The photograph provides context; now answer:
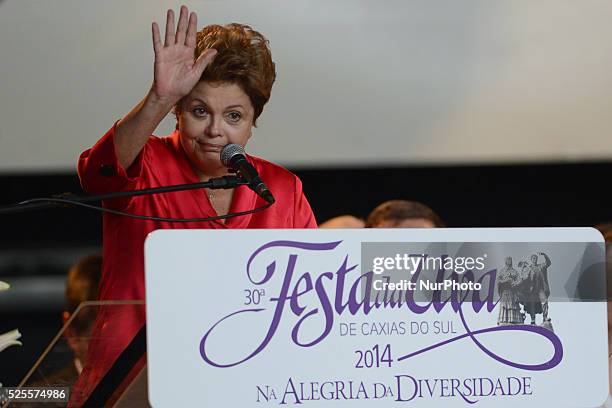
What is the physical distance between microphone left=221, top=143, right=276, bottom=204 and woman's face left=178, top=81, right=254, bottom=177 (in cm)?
44

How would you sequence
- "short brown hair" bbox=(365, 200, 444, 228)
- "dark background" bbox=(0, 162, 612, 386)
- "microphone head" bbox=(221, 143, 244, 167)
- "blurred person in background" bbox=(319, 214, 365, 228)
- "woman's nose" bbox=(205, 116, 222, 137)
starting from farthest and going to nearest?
"dark background" bbox=(0, 162, 612, 386) → "blurred person in background" bbox=(319, 214, 365, 228) → "short brown hair" bbox=(365, 200, 444, 228) → "woman's nose" bbox=(205, 116, 222, 137) → "microphone head" bbox=(221, 143, 244, 167)

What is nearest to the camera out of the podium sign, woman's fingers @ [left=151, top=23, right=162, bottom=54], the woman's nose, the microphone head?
the podium sign

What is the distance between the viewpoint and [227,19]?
2.60 m

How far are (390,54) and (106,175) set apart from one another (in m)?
1.56

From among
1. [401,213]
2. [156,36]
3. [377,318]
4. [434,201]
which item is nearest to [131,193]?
[377,318]

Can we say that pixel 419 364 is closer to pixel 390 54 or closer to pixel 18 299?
pixel 390 54

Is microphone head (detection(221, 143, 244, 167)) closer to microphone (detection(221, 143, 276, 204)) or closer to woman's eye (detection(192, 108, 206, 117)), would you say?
microphone (detection(221, 143, 276, 204))

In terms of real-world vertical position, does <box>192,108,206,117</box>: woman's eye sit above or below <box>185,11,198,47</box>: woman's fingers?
below

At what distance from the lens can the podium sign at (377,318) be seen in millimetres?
1490

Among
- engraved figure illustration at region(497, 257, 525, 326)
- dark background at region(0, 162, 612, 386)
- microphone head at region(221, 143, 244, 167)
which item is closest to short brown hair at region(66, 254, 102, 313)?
dark background at region(0, 162, 612, 386)

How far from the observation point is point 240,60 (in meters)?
2.25

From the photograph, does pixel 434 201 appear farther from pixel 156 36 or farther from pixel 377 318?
pixel 377 318

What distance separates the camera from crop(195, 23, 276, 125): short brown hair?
219 centimetres

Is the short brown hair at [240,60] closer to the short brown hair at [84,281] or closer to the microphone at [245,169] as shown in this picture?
the microphone at [245,169]
